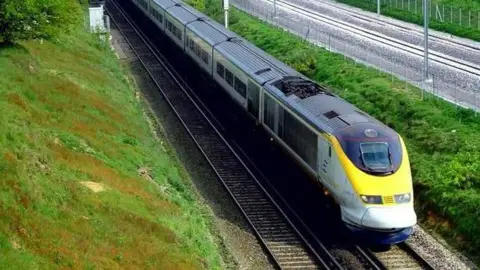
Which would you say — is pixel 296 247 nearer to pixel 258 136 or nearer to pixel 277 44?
pixel 258 136

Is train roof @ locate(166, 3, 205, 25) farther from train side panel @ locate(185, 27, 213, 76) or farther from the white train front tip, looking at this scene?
the white train front tip

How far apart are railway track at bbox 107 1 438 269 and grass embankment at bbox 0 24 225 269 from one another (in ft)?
5.99

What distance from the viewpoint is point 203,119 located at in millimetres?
41281

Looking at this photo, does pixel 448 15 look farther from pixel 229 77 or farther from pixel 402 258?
pixel 402 258

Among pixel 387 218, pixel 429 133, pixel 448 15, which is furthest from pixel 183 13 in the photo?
pixel 387 218

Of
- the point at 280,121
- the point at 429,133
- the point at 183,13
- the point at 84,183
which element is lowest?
the point at 429,133

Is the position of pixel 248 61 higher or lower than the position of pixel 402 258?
higher

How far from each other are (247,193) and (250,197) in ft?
1.54

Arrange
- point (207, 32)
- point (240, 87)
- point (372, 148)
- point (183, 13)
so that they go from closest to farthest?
point (372, 148) → point (240, 87) → point (207, 32) → point (183, 13)

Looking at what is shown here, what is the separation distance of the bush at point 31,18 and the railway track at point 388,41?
2361 centimetres

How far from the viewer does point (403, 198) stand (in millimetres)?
23812

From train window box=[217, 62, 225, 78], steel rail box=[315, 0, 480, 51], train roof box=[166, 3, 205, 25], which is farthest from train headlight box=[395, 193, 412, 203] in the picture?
steel rail box=[315, 0, 480, 51]

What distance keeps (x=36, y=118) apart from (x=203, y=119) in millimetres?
13059

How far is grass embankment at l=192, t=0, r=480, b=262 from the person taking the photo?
1059 inches
